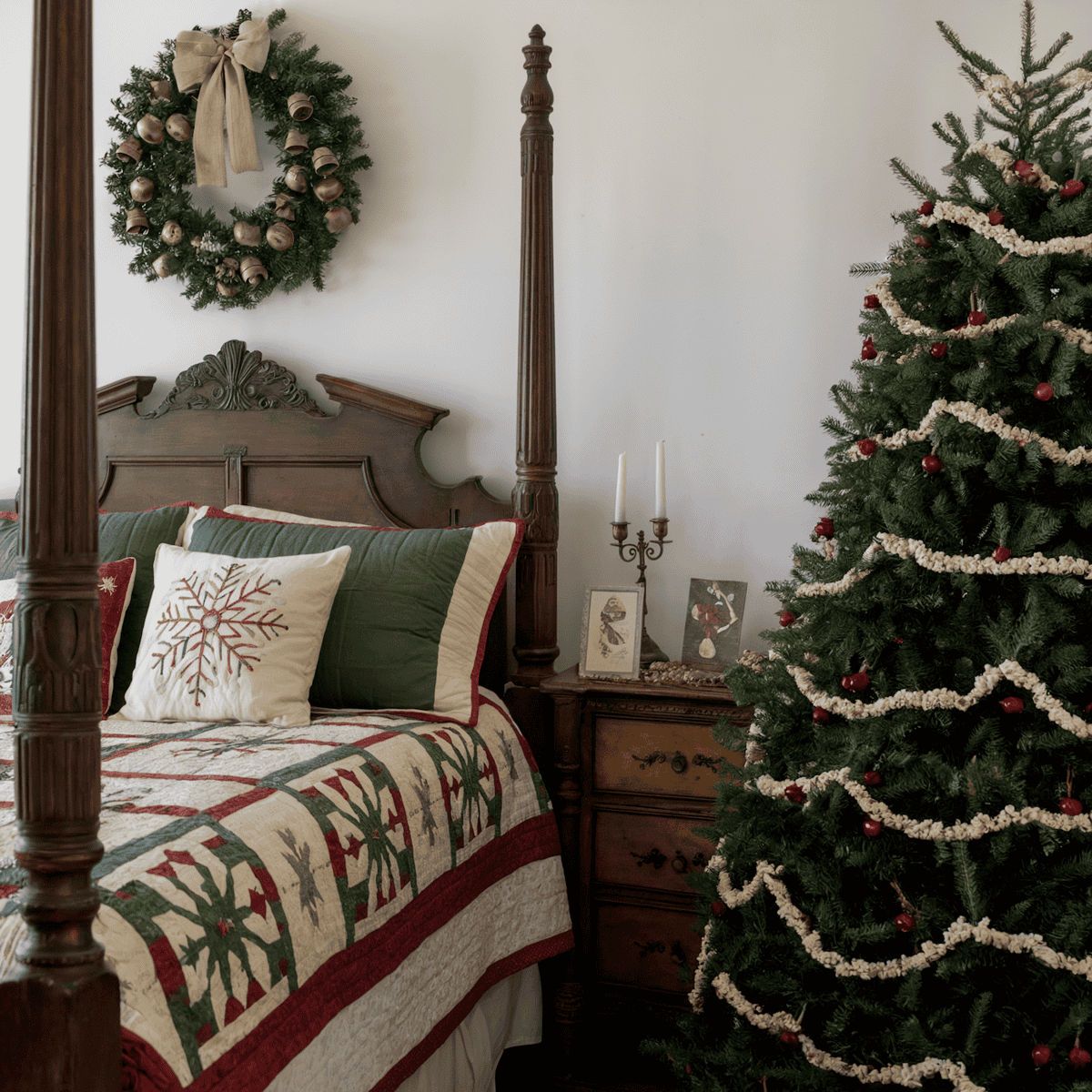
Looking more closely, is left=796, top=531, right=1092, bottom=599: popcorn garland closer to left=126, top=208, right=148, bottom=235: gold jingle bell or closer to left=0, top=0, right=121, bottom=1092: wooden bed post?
left=0, top=0, right=121, bottom=1092: wooden bed post

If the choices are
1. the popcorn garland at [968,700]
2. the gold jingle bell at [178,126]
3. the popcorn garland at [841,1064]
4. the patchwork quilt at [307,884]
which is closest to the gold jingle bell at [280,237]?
the gold jingle bell at [178,126]

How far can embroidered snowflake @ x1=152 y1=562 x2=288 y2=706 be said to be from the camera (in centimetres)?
194

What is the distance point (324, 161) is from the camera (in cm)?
261

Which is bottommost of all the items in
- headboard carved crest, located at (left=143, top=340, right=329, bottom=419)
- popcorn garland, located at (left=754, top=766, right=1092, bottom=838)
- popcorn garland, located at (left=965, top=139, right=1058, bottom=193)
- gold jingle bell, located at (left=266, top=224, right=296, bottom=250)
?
popcorn garland, located at (left=754, top=766, right=1092, bottom=838)

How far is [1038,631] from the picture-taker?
1.34 m

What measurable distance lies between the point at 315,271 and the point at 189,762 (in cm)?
153

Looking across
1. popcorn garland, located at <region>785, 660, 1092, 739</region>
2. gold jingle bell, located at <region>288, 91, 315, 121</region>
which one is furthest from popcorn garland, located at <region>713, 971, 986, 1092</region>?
gold jingle bell, located at <region>288, 91, 315, 121</region>

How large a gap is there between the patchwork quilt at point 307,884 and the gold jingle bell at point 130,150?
1629 millimetres

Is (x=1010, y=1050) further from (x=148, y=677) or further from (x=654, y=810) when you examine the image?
(x=148, y=677)

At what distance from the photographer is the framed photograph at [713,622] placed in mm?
2311

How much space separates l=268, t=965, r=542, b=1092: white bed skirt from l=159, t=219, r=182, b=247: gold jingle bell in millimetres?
2060

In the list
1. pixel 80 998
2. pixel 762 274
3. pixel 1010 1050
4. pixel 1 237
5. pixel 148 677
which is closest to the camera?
pixel 80 998

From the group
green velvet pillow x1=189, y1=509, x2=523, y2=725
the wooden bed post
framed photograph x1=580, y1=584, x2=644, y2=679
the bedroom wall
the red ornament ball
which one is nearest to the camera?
the wooden bed post

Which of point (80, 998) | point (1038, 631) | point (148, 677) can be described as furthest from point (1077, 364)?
point (148, 677)
